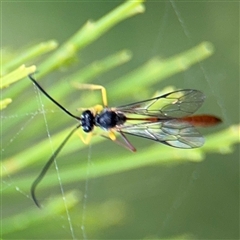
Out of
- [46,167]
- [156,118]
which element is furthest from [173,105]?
[46,167]

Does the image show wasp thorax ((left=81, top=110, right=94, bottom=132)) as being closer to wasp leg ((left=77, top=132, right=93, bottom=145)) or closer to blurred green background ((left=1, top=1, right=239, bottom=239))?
wasp leg ((left=77, top=132, right=93, bottom=145))

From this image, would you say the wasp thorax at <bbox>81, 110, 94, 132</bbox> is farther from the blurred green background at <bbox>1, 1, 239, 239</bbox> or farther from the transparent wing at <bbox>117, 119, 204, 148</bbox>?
the blurred green background at <bbox>1, 1, 239, 239</bbox>

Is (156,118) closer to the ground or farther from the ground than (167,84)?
closer to the ground

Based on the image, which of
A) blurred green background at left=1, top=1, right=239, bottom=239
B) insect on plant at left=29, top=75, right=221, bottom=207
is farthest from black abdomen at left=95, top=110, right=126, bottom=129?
blurred green background at left=1, top=1, right=239, bottom=239

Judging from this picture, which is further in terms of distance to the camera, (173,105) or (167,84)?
(167,84)

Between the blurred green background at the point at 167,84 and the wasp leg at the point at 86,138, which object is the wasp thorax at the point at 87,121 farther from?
the blurred green background at the point at 167,84

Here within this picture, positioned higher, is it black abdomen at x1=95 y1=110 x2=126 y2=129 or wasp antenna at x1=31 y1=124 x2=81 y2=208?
black abdomen at x1=95 y1=110 x2=126 y2=129

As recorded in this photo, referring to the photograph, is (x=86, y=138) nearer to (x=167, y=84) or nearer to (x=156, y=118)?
(x=156, y=118)

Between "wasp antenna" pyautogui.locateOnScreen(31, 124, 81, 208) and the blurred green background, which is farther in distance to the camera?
the blurred green background
